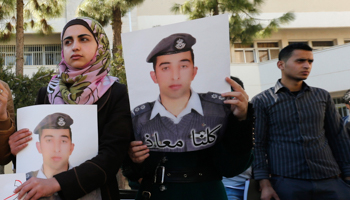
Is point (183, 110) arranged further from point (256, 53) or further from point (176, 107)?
point (256, 53)

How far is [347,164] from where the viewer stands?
2.62 m

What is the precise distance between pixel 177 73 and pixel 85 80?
1.40ft

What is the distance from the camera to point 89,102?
151 cm

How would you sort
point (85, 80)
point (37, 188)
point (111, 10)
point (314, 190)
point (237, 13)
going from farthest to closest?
point (237, 13) < point (111, 10) < point (314, 190) < point (85, 80) < point (37, 188)

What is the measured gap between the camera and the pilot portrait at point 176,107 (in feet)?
4.79

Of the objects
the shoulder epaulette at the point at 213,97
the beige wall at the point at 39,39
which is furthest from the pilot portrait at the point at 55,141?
the beige wall at the point at 39,39

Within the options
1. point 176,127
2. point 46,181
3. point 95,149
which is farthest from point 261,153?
point 46,181

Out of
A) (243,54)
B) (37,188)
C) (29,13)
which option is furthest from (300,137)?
(243,54)

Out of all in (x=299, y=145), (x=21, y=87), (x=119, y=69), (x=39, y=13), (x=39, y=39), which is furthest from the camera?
(x=39, y=39)

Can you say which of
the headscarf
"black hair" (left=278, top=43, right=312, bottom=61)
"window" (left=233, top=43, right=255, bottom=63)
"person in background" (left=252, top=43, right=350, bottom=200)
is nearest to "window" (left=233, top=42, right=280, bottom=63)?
"window" (left=233, top=43, right=255, bottom=63)

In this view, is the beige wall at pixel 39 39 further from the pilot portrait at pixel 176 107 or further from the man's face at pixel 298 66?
the pilot portrait at pixel 176 107

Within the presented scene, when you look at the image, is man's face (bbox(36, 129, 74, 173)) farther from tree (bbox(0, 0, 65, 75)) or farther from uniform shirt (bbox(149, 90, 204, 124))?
tree (bbox(0, 0, 65, 75))

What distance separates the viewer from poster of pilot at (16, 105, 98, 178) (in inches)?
53.0

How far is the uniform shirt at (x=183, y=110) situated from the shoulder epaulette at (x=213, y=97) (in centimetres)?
3
